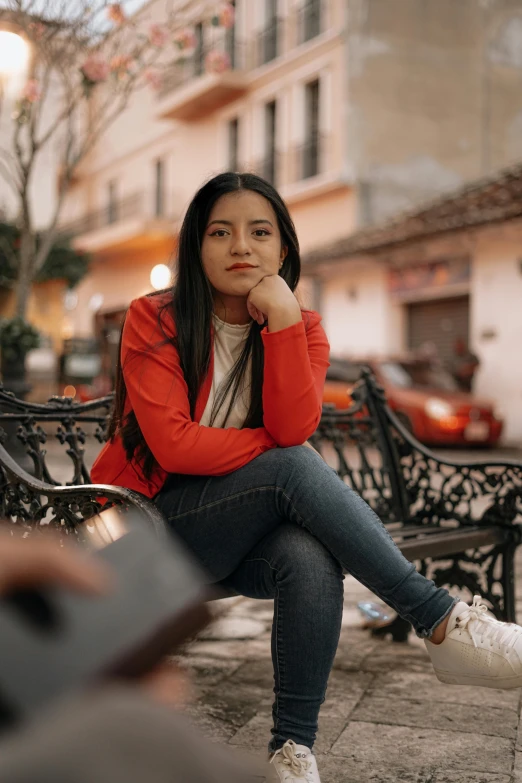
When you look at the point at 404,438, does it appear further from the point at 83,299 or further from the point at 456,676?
the point at 83,299

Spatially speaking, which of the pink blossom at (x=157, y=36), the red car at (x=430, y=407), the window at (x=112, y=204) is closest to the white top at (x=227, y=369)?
the pink blossom at (x=157, y=36)

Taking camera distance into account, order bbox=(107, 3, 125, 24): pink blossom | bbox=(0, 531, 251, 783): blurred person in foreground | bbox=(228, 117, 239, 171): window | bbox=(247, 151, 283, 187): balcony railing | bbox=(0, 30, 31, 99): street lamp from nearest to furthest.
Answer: bbox=(0, 531, 251, 783): blurred person in foreground → bbox=(0, 30, 31, 99): street lamp → bbox=(107, 3, 125, 24): pink blossom → bbox=(247, 151, 283, 187): balcony railing → bbox=(228, 117, 239, 171): window

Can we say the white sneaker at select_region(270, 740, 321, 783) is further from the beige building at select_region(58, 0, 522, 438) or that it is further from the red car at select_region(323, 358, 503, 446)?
the beige building at select_region(58, 0, 522, 438)

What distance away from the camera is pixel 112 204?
3191 cm

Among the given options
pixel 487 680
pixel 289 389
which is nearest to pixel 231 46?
pixel 289 389

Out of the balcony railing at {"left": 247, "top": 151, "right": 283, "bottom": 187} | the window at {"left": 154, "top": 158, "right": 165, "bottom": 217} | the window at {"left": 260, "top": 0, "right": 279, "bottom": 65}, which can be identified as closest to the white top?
the balcony railing at {"left": 247, "top": 151, "right": 283, "bottom": 187}

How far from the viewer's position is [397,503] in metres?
3.82

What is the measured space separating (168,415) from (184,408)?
0.26 feet

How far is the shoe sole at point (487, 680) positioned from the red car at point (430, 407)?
1138cm

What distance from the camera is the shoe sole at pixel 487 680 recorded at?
7.25 ft

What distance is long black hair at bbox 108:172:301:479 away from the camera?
8.27 feet

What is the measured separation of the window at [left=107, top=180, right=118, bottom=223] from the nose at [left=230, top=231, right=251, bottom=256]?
29235mm

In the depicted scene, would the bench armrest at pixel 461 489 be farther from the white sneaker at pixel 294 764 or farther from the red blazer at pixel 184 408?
the white sneaker at pixel 294 764

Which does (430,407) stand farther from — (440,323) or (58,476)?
(58,476)
